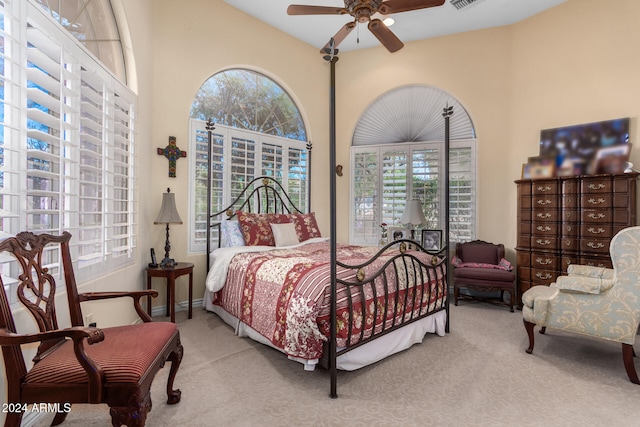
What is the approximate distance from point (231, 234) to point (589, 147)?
14.0 feet

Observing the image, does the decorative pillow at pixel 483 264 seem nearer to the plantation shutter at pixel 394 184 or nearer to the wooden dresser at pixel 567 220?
the wooden dresser at pixel 567 220

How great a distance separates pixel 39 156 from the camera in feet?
5.89

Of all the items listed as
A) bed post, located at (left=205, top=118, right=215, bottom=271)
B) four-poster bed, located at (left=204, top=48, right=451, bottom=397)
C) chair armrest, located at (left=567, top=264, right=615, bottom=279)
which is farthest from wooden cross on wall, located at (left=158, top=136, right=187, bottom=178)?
chair armrest, located at (left=567, top=264, right=615, bottom=279)

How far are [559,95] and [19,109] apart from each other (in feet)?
17.5

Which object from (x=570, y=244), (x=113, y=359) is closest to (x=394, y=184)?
(x=570, y=244)

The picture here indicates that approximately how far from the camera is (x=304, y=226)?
14.2 ft

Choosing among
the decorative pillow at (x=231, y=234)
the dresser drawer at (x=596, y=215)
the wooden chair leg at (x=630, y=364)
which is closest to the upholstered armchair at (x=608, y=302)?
the wooden chair leg at (x=630, y=364)

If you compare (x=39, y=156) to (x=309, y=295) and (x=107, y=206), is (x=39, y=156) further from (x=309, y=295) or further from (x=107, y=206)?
(x=309, y=295)

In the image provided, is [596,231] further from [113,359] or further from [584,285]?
[113,359]

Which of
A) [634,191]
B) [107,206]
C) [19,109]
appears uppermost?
[19,109]

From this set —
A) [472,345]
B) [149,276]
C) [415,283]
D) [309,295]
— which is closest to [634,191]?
[472,345]

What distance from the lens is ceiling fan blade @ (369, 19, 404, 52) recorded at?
2959mm

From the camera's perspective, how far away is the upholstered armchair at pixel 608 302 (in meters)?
2.31

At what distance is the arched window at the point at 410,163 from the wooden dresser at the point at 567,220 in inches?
33.1
